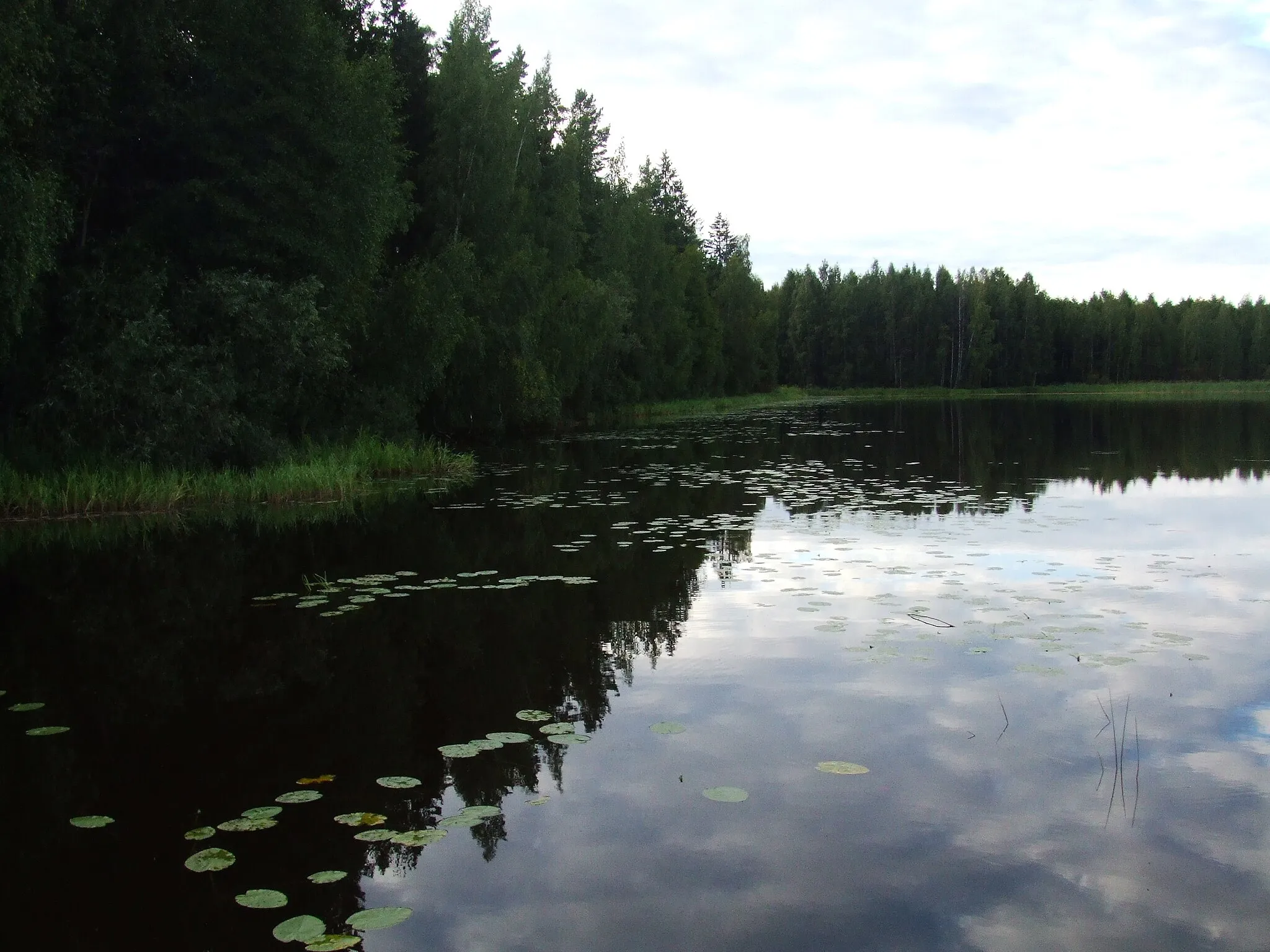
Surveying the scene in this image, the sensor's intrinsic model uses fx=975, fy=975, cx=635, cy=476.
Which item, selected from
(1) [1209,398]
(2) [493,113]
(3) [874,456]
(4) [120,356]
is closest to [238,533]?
(4) [120,356]

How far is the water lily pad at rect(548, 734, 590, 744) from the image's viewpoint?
20.8 ft

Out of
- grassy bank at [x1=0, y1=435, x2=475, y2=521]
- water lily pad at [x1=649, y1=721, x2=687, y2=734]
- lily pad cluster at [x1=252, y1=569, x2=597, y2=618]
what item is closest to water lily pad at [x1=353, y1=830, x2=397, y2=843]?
water lily pad at [x1=649, y1=721, x2=687, y2=734]

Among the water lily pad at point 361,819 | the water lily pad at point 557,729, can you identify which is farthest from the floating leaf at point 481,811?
the water lily pad at point 557,729

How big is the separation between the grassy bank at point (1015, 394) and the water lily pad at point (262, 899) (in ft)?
189

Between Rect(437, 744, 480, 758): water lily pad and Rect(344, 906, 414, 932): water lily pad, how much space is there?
5.53ft

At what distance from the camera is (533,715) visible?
6.77 metres

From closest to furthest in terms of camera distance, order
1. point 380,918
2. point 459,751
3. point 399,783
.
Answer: point 380,918
point 399,783
point 459,751

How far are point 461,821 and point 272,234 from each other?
18.6 meters

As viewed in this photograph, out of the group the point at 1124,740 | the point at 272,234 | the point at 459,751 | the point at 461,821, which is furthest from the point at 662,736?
the point at 272,234

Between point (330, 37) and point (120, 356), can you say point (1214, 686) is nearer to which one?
point (120, 356)

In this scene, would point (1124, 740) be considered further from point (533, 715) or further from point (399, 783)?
point (399, 783)

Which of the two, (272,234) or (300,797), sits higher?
(272,234)

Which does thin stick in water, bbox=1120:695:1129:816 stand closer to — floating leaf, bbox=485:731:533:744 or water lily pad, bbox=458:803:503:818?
water lily pad, bbox=458:803:503:818

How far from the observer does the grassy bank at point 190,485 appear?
16812 millimetres
